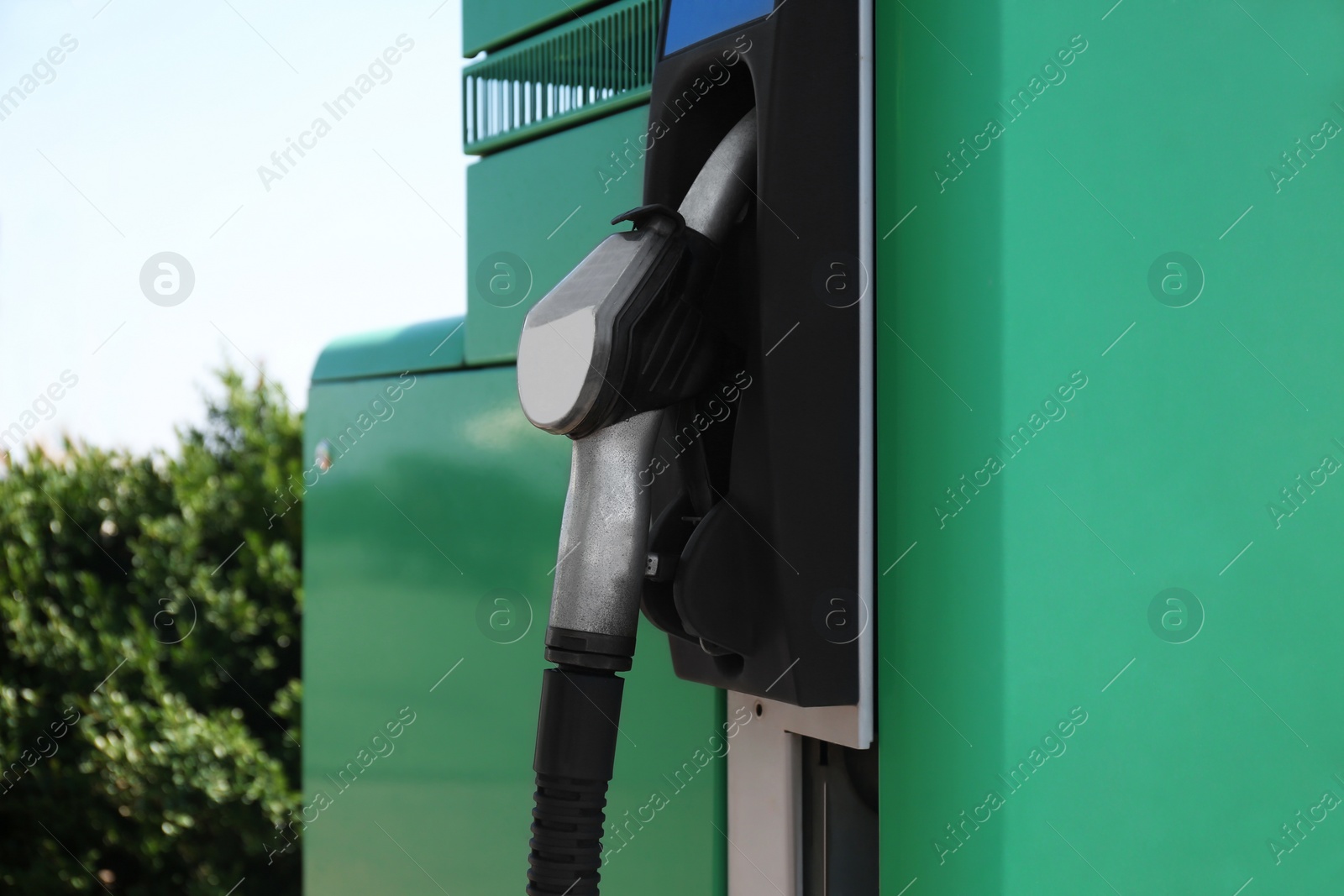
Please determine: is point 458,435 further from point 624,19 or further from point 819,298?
point 819,298

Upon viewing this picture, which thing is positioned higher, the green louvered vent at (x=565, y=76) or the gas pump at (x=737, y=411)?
the green louvered vent at (x=565, y=76)

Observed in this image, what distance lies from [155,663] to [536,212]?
323 centimetres

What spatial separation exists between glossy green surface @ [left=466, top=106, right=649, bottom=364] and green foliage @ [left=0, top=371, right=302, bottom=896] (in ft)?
9.59

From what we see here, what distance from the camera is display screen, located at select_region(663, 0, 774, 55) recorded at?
83 centimetres

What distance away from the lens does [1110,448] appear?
0.80m

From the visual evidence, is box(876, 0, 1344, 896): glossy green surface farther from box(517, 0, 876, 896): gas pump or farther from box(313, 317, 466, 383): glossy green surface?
box(313, 317, 466, 383): glossy green surface

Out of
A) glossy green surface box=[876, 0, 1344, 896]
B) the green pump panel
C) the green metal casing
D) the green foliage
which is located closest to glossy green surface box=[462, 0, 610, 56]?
the green metal casing

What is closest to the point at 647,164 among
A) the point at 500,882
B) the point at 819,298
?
the point at 819,298

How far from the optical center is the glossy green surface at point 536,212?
42.5 inches

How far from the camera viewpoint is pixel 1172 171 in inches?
32.0

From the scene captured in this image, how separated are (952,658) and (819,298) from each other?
25cm

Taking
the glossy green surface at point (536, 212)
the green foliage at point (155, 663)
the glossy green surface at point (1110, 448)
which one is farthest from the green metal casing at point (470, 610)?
the green foliage at point (155, 663)

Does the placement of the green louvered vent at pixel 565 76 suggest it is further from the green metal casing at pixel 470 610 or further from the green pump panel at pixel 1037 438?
the green pump panel at pixel 1037 438

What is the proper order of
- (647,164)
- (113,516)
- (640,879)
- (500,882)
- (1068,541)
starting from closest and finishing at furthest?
(1068,541)
(647,164)
(640,879)
(500,882)
(113,516)
